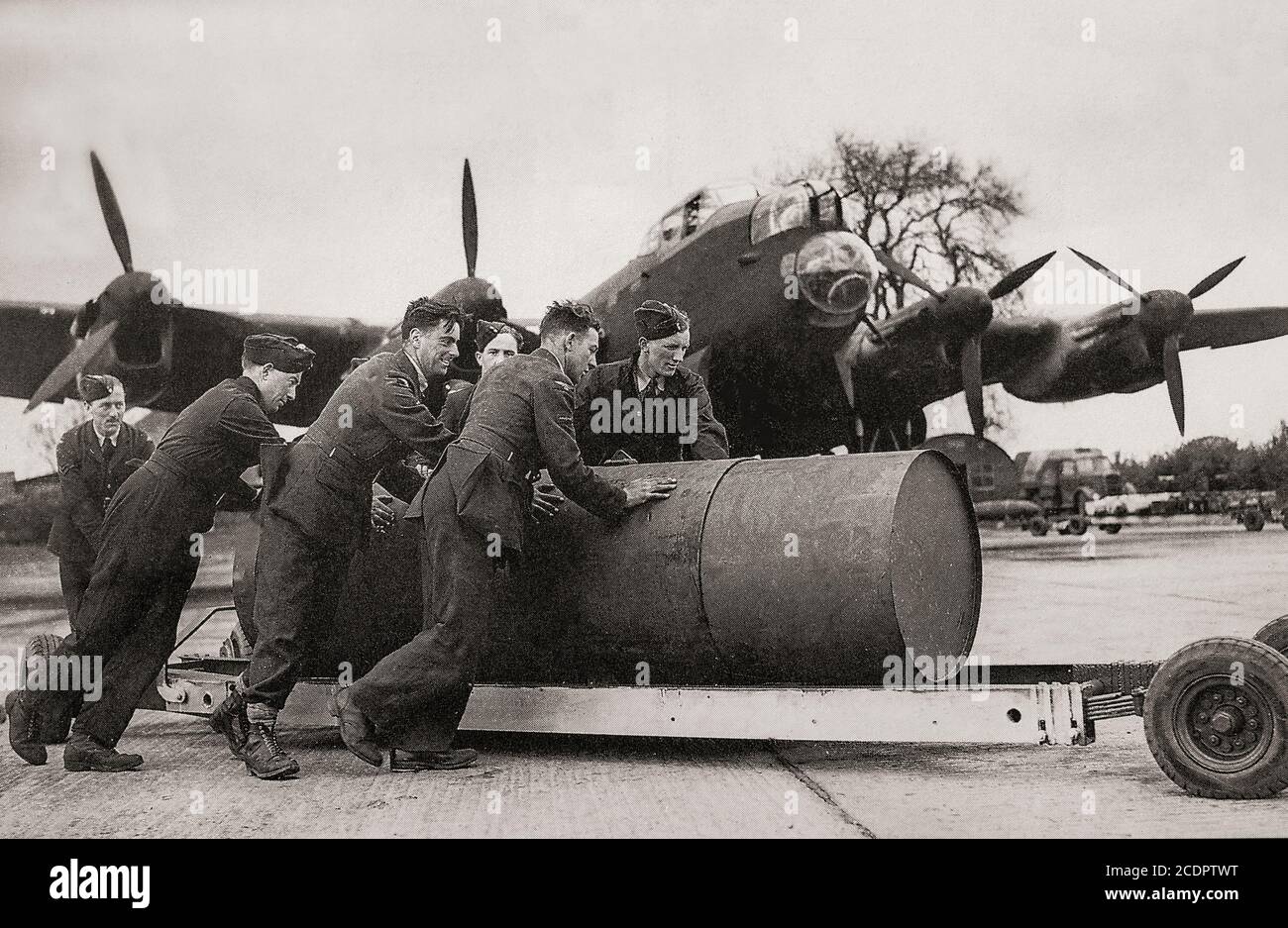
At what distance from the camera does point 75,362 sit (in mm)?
11172

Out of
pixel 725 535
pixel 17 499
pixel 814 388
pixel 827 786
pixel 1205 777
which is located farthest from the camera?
pixel 814 388

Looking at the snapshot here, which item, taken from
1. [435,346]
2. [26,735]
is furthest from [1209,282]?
[26,735]

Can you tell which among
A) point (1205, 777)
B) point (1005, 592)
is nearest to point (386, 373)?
point (1205, 777)

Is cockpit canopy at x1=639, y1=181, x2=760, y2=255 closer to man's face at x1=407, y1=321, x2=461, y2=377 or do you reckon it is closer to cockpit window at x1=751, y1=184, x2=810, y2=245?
cockpit window at x1=751, y1=184, x2=810, y2=245

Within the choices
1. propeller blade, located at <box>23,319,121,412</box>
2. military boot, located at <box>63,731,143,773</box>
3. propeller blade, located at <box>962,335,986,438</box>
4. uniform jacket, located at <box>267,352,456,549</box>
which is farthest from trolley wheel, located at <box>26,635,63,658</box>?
propeller blade, located at <box>962,335,986,438</box>

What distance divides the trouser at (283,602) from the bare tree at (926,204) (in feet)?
57.1

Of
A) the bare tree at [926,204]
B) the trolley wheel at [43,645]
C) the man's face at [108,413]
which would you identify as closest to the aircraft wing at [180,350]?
the man's face at [108,413]

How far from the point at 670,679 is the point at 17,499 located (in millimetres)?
7352

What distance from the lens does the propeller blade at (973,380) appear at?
41.5 feet

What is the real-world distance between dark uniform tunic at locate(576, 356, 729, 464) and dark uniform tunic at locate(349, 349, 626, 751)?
42.0 inches

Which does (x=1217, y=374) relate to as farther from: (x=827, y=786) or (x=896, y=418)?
(x=827, y=786)

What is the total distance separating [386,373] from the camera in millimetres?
4418

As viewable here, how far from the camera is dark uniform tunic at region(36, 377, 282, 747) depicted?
14.6 feet

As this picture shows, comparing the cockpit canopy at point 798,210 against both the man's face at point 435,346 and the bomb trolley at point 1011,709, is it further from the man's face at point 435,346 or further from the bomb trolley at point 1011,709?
the bomb trolley at point 1011,709
